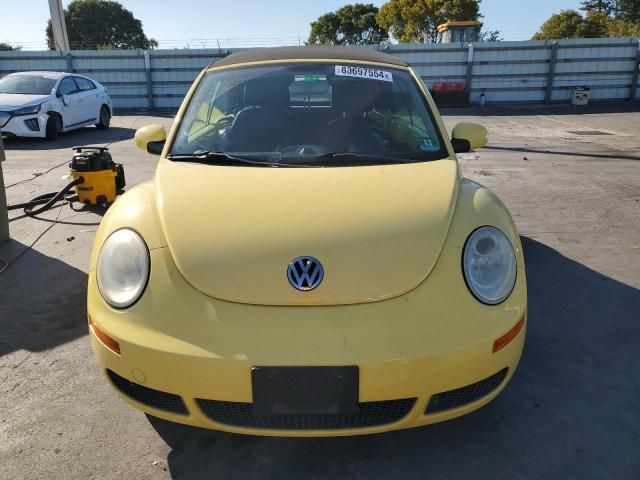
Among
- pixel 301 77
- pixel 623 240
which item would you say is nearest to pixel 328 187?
pixel 301 77

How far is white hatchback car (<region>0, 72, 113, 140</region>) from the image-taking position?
406 inches

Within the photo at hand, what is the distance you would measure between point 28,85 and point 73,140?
4.57 ft

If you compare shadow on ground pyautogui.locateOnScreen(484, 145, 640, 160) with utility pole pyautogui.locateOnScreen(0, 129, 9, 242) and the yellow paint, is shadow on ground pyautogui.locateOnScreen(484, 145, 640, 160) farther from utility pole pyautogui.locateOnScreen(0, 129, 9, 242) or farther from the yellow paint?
utility pole pyautogui.locateOnScreen(0, 129, 9, 242)

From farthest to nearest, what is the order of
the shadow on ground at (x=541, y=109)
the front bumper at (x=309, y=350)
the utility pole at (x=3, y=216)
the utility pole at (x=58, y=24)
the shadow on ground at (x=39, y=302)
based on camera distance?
the utility pole at (x=58, y=24), the shadow on ground at (x=541, y=109), the utility pole at (x=3, y=216), the shadow on ground at (x=39, y=302), the front bumper at (x=309, y=350)

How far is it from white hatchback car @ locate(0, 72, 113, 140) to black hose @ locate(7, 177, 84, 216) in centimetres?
536

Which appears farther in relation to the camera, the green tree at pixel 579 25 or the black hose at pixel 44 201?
the green tree at pixel 579 25

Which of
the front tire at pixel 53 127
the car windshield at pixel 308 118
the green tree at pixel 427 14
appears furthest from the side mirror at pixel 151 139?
the green tree at pixel 427 14

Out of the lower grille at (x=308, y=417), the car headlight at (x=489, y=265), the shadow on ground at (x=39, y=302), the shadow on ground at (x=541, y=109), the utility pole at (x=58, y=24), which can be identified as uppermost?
the utility pole at (x=58, y=24)

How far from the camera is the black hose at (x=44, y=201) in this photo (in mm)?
5371

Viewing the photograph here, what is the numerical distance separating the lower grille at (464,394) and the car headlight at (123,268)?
1.12m

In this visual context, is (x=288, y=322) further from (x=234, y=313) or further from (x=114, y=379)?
(x=114, y=379)

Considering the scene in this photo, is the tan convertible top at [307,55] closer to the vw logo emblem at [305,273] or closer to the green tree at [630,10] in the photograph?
the vw logo emblem at [305,273]

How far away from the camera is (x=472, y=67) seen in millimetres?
19797

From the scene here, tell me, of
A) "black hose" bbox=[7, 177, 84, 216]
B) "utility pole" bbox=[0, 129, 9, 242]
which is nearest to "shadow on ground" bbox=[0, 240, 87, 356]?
"utility pole" bbox=[0, 129, 9, 242]
